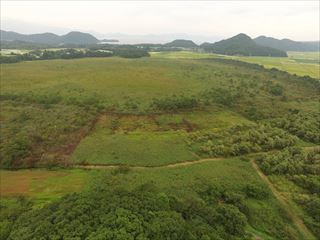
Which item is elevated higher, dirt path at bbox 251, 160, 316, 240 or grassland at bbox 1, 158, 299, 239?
grassland at bbox 1, 158, 299, 239

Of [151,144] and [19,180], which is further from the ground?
[151,144]

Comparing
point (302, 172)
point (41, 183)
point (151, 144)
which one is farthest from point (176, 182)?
point (302, 172)

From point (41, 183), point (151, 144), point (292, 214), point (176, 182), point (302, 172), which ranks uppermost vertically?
point (176, 182)

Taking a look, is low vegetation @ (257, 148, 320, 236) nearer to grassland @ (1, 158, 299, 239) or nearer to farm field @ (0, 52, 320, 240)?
farm field @ (0, 52, 320, 240)

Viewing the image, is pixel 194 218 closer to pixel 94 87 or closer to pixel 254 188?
pixel 254 188

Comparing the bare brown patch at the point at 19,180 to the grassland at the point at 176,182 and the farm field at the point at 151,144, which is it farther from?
the farm field at the point at 151,144

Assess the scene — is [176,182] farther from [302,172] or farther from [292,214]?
[302,172]

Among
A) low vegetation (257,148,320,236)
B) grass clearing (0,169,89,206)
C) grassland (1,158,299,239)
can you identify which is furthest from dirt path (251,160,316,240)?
grass clearing (0,169,89,206)

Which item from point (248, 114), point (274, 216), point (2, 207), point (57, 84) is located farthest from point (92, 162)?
point (57, 84)

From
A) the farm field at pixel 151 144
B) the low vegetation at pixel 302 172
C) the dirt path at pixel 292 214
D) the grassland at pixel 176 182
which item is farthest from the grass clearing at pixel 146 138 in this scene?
the low vegetation at pixel 302 172

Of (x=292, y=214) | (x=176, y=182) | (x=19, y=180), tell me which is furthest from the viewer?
(x=19, y=180)
